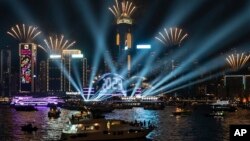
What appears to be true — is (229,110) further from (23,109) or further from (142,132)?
(142,132)

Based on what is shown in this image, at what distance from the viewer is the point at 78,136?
155 feet

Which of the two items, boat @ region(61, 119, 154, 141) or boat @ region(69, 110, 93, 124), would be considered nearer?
boat @ region(61, 119, 154, 141)

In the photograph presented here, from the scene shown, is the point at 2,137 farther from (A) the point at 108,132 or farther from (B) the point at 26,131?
(A) the point at 108,132

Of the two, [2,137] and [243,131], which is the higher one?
[243,131]

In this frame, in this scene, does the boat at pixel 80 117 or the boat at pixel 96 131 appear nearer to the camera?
the boat at pixel 96 131

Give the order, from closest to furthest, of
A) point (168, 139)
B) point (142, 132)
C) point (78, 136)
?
1. point (78, 136)
2. point (142, 132)
3. point (168, 139)

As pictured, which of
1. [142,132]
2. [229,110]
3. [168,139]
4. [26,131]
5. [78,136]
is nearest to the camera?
[78,136]

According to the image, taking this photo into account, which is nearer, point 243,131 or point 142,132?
point 243,131

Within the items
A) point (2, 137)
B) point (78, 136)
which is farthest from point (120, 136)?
point (2, 137)

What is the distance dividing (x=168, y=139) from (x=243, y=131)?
→ 45.2 m

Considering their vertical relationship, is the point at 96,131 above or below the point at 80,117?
below

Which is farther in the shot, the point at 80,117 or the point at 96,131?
the point at 80,117

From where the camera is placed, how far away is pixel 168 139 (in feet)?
183

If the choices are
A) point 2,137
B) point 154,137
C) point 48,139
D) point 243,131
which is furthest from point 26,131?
point 243,131
